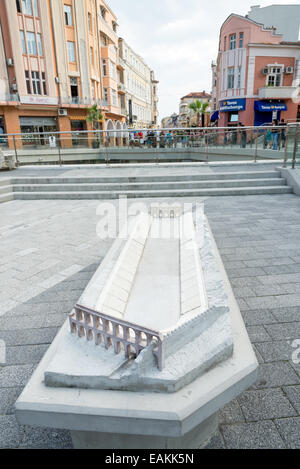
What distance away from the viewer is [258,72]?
112 feet

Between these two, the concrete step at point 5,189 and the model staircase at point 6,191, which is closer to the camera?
the model staircase at point 6,191

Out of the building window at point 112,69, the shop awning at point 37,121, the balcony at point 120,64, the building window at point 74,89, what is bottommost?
the shop awning at point 37,121

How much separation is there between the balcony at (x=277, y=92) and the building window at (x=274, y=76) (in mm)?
1733

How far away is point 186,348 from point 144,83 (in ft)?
270

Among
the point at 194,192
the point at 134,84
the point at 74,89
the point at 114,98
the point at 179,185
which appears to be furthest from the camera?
the point at 134,84

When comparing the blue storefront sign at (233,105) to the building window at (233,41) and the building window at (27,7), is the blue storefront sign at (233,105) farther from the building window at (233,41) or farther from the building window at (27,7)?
the building window at (27,7)

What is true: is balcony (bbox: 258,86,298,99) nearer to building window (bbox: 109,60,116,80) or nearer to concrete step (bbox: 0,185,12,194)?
building window (bbox: 109,60,116,80)

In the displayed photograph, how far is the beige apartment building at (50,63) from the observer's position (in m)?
32.2

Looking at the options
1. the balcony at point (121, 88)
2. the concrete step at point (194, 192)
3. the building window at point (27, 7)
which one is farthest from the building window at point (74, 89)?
the concrete step at point (194, 192)

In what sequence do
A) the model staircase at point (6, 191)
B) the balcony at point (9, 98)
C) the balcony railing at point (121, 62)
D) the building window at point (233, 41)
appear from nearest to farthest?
the model staircase at point (6, 191) < the balcony at point (9, 98) < the building window at point (233, 41) < the balcony railing at point (121, 62)

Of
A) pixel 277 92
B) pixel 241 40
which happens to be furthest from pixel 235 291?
pixel 241 40

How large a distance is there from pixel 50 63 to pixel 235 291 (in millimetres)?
39148

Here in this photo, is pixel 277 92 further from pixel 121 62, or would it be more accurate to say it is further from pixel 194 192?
pixel 194 192

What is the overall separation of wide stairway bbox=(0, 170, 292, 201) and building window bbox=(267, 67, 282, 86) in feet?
99.4
